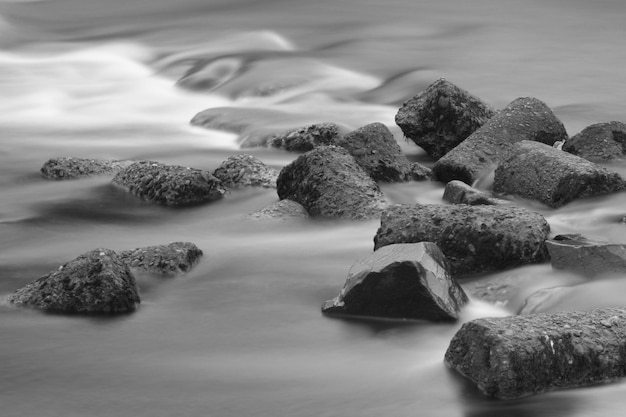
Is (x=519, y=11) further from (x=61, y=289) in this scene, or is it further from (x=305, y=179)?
(x=61, y=289)

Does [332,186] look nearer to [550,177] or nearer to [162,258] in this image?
[550,177]

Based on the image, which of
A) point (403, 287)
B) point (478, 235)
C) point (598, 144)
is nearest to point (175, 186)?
point (478, 235)

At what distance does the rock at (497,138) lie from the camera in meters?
8.58

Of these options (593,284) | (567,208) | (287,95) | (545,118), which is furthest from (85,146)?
(593,284)

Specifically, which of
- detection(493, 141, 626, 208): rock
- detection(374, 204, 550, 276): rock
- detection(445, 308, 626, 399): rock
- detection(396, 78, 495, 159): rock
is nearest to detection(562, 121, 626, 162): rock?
detection(493, 141, 626, 208): rock

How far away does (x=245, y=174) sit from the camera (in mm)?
8617

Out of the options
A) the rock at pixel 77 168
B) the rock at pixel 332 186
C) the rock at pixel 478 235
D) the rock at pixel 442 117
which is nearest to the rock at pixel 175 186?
the rock at pixel 332 186

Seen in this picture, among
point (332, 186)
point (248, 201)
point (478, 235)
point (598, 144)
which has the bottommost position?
point (248, 201)

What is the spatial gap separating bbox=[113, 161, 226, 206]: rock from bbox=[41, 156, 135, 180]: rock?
0.84m

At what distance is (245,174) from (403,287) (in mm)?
3276

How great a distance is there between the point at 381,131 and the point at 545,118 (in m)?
1.47

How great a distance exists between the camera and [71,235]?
7641 millimetres

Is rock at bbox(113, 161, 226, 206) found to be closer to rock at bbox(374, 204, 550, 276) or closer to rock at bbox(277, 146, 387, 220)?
rock at bbox(277, 146, 387, 220)

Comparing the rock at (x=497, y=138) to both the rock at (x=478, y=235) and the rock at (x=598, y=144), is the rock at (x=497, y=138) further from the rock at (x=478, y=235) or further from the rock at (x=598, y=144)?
the rock at (x=478, y=235)
